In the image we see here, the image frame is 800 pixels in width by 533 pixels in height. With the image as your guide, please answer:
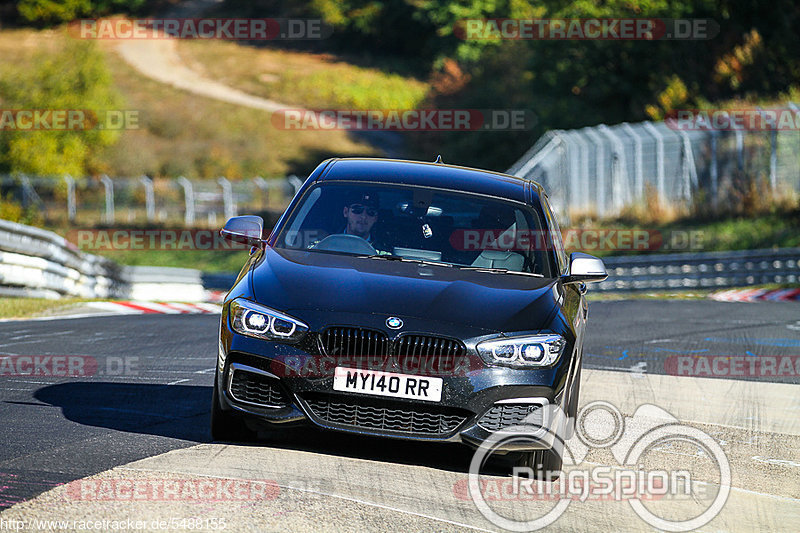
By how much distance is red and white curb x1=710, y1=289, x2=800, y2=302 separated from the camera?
68.6 ft

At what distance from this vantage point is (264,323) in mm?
6020

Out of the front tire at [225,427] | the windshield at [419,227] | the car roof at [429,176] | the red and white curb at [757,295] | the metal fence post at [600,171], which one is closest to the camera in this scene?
the front tire at [225,427]

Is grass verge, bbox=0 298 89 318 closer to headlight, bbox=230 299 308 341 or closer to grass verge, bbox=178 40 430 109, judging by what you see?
headlight, bbox=230 299 308 341

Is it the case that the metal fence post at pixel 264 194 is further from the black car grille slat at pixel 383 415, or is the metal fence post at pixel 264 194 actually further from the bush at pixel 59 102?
the black car grille slat at pixel 383 415

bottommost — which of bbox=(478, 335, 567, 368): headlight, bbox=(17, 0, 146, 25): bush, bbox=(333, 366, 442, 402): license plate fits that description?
bbox=(333, 366, 442, 402): license plate

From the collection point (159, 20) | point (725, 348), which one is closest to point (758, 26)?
point (725, 348)

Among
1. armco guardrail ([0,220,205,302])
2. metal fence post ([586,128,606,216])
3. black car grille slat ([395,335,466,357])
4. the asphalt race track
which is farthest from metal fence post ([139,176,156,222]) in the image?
black car grille slat ([395,335,466,357])

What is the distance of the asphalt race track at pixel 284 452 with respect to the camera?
5.07 m

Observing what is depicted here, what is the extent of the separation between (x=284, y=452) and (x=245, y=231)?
4.89 feet

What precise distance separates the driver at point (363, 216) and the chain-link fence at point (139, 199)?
1325 inches

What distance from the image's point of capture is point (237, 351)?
6031 millimetres

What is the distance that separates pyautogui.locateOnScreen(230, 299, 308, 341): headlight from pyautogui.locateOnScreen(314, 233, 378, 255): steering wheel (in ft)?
3.18

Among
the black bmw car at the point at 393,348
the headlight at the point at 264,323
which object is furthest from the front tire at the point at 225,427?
the headlight at the point at 264,323

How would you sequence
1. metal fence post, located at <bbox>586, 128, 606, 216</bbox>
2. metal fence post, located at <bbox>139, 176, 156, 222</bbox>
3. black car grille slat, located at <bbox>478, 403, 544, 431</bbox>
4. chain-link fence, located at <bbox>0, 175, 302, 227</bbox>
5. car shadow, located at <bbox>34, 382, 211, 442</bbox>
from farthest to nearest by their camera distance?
metal fence post, located at <bbox>139, 176, 156, 222</bbox>
chain-link fence, located at <bbox>0, 175, 302, 227</bbox>
metal fence post, located at <bbox>586, 128, 606, 216</bbox>
car shadow, located at <bbox>34, 382, 211, 442</bbox>
black car grille slat, located at <bbox>478, 403, 544, 431</bbox>
